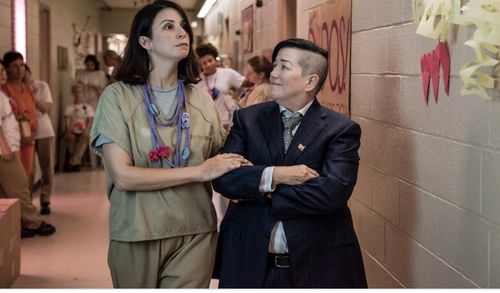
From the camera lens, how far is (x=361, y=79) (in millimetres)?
3422

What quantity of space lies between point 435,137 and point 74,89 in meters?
8.50

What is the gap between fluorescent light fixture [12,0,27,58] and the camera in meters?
7.73

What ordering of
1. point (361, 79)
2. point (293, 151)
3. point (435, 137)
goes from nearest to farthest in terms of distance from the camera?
point (293, 151), point (435, 137), point (361, 79)

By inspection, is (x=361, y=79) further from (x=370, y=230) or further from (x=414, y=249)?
(x=414, y=249)

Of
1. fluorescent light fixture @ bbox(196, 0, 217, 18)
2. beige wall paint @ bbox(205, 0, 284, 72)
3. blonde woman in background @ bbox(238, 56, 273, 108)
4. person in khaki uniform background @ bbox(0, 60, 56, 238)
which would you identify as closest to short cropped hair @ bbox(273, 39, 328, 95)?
blonde woman in background @ bbox(238, 56, 273, 108)

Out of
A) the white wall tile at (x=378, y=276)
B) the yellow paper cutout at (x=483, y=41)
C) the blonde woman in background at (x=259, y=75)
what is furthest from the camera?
the blonde woman in background at (x=259, y=75)

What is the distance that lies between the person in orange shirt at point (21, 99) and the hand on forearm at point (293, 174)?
13.8 ft

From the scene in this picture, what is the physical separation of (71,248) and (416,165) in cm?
358

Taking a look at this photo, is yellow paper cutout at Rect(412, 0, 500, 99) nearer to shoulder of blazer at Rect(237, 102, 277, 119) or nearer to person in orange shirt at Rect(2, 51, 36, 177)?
shoulder of blazer at Rect(237, 102, 277, 119)

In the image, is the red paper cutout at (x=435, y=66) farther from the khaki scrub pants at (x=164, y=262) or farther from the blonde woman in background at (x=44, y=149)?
the blonde woman in background at (x=44, y=149)

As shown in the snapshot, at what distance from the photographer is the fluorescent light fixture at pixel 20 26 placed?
773 centimetres

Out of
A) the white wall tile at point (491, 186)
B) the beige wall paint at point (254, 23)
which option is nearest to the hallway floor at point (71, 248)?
the beige wall paint at point (254, 23)

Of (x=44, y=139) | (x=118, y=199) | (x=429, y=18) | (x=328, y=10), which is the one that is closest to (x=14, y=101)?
(x=44, y=139)

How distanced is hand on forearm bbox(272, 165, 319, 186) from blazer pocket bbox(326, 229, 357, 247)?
215 mm
